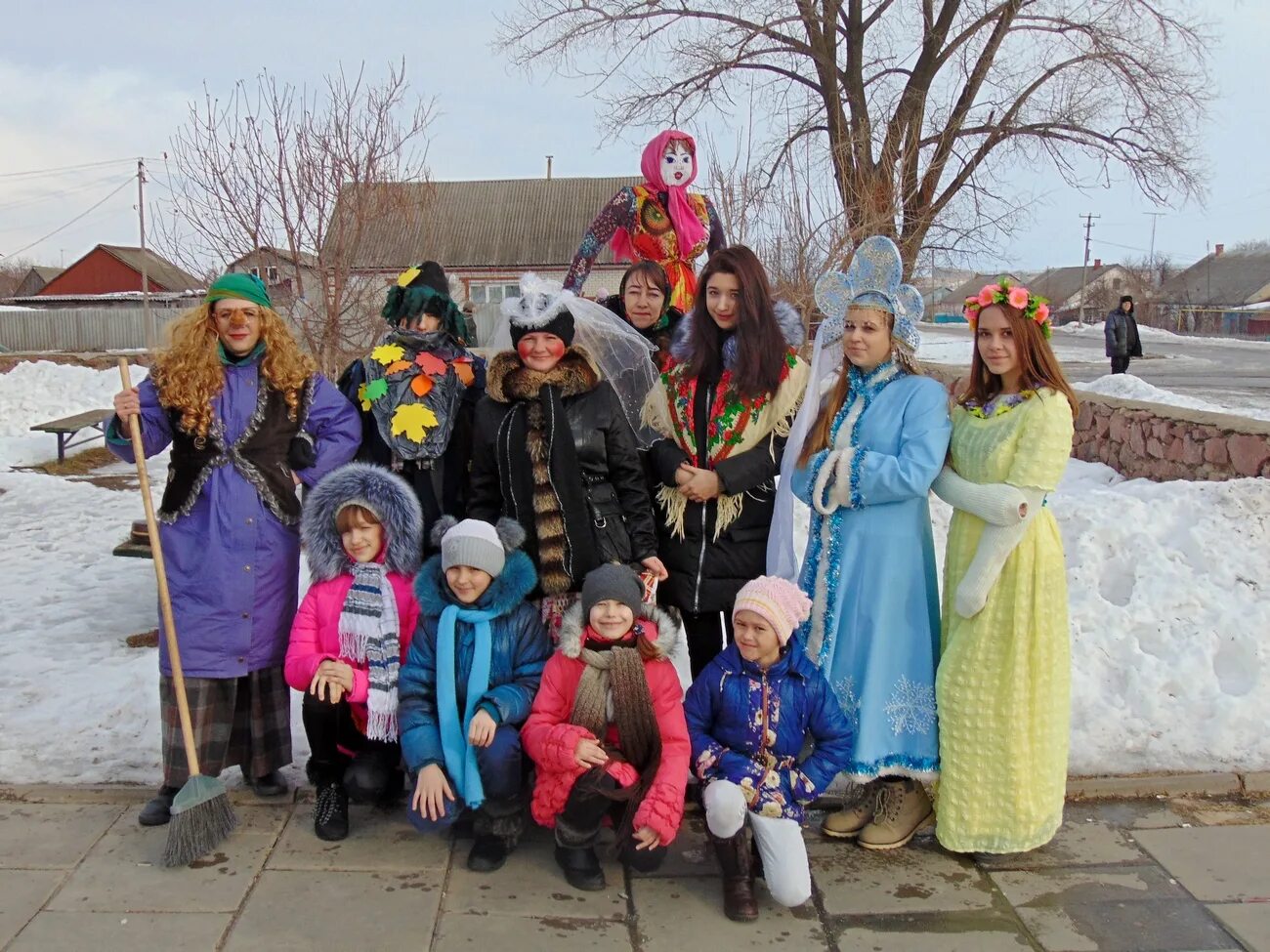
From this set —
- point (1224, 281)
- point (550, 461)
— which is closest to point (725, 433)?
point (550, 461)

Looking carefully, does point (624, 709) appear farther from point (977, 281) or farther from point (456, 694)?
point (977, 281)

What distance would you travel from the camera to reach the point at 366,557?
11.8 feet

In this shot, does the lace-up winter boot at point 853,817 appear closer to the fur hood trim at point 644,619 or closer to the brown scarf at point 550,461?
the fur hood trim at point 644,619

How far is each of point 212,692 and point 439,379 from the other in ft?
4.49

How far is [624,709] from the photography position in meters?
3.25

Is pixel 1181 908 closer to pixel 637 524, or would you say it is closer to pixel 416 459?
pixel 637 524

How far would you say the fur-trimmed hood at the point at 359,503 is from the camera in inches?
138

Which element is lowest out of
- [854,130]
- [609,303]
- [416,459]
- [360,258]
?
[416,459]

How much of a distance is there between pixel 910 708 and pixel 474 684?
1.46m

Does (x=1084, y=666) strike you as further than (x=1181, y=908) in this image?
Yes

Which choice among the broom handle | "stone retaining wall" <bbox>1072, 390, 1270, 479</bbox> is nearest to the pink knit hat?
the broom handle

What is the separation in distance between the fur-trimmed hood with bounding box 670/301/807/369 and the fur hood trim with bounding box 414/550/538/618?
3.08 ft

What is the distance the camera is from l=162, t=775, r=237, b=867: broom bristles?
10.7 feet

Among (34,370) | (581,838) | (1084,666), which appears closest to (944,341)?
(34,370)
